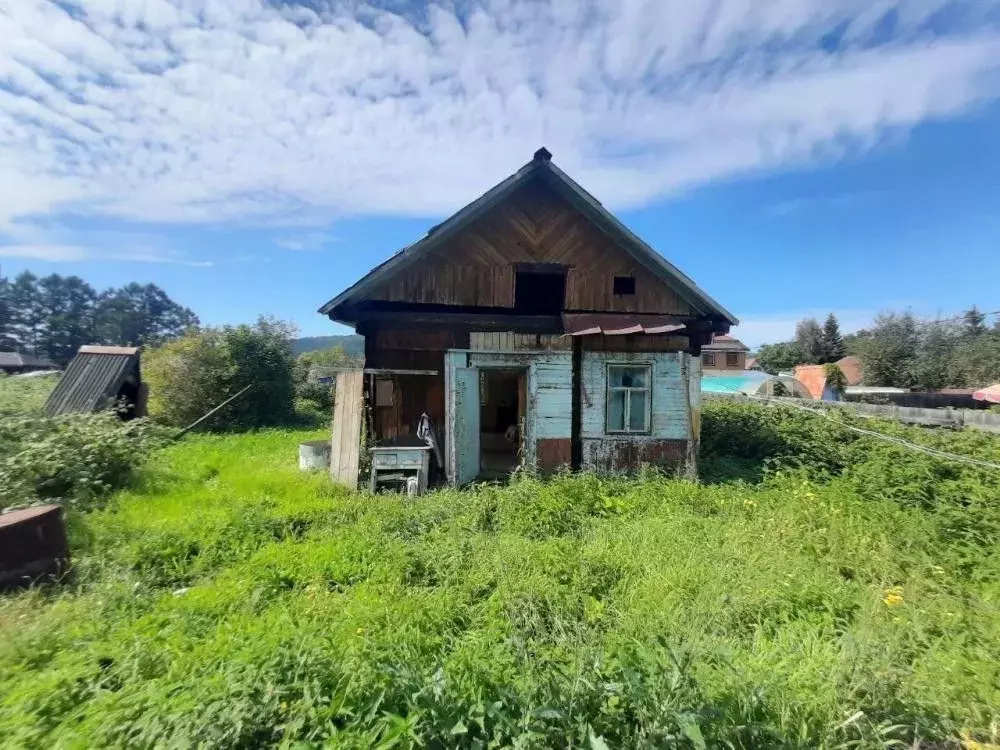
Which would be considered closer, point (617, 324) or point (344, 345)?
point (617, 324)

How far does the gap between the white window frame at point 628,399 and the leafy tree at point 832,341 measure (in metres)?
45.7

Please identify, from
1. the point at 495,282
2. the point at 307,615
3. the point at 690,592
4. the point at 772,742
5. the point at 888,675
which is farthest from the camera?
the point at 495,282

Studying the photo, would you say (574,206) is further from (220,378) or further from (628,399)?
(220,378)

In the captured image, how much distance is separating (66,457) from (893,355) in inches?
1708

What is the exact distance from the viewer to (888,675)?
3094mm

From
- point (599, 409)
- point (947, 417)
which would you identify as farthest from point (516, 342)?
point (947, 417)

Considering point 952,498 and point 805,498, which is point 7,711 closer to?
point 805,498

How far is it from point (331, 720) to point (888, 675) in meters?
3.36

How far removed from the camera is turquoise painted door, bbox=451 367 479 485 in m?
8.61

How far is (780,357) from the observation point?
49.4 meters

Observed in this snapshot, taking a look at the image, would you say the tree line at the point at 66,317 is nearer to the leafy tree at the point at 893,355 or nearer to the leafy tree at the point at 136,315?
the leafy tree at the point at 136,315

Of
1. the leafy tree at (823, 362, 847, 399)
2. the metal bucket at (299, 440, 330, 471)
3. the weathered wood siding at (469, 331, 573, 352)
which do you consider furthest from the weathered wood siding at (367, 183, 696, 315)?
the leafy tree at (823, 362, 847, 399)

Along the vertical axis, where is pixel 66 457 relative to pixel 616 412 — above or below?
below

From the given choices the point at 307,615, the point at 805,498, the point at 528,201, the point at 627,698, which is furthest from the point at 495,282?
the point at 627,698
